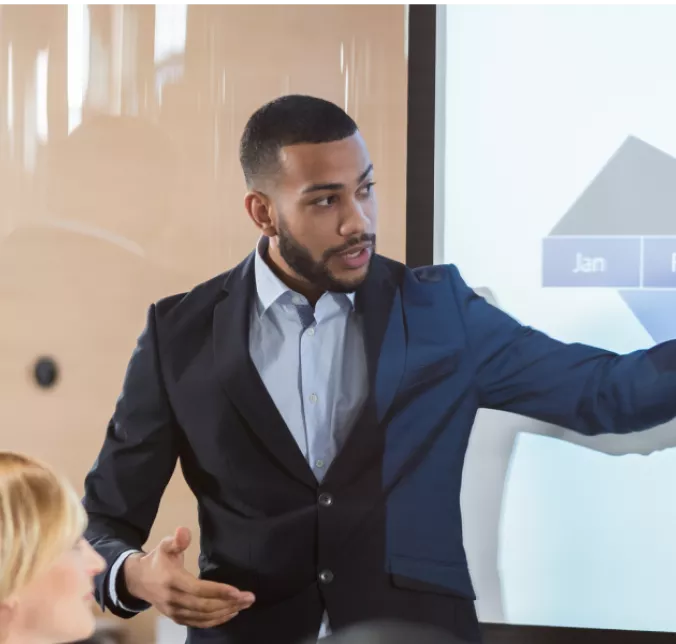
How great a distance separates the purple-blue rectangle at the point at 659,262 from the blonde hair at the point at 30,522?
1.01 metres

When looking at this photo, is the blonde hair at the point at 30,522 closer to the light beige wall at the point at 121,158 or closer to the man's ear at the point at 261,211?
the light beige wall at the point at 121,158

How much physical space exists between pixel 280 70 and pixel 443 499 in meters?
0.80

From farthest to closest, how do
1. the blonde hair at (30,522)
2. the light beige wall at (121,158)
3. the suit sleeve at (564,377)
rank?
the light beige wall at (121,158)
the suit sleeve at (564,377)
the blonde hair at (30,522)

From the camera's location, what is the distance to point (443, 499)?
1.38 meters

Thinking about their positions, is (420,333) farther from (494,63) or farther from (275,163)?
(494,63)

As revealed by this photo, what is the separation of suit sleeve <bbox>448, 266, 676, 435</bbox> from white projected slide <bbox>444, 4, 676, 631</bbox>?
3cm

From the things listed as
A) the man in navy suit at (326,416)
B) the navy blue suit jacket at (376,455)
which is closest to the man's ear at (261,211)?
the man in navy suit at (326,416)

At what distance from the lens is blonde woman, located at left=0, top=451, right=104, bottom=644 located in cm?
115

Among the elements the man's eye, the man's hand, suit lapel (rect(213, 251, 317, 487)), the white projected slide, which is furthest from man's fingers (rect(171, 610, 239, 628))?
the man's eye

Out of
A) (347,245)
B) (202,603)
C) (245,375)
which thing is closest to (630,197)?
(347,245)

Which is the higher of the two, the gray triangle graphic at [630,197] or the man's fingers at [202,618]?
the gray triangle graphic at [630,197]

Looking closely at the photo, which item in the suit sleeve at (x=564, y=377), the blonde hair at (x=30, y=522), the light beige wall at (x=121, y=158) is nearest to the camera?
the blonde hair at (x=30, y=522)

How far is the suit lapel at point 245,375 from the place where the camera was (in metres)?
1.36

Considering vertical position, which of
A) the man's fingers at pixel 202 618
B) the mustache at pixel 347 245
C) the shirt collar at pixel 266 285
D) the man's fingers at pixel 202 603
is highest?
the mustache at pixel 347 245
